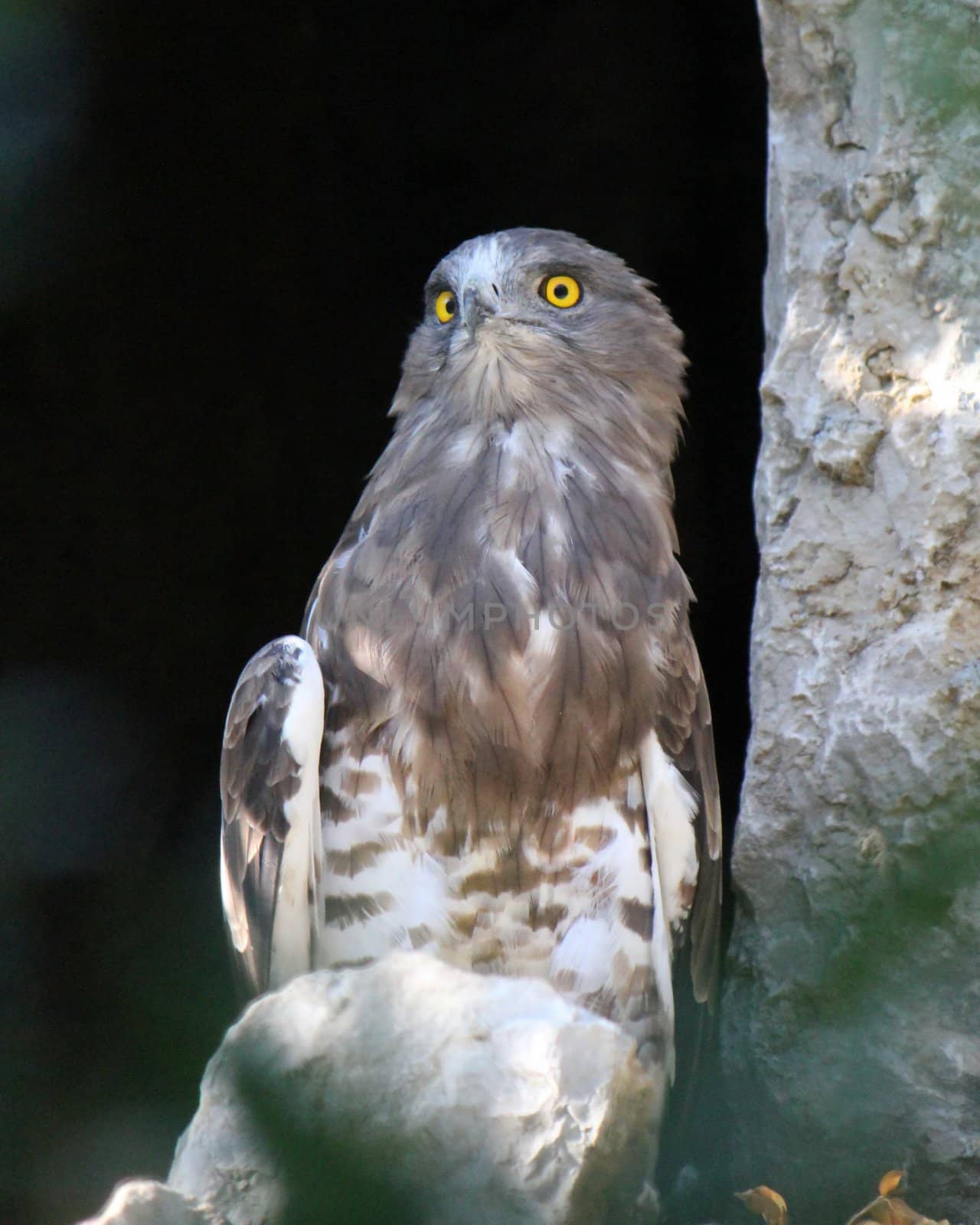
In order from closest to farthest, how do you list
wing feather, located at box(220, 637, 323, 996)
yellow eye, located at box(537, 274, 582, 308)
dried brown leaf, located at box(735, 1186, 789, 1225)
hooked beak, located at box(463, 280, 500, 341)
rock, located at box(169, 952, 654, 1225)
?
rock, located at box(169, 952, 654, 1225)
dried brown leaf, located at box(735, 1186, 789, 1225)
wing feather, located at box(220, 637, 323, 996)
hooked beak, located at box(463, 280, 500, 341)
yellow eye, located at box(537, 274, 582, 308)

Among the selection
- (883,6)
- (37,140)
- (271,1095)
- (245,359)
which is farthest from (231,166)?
(271,1095)

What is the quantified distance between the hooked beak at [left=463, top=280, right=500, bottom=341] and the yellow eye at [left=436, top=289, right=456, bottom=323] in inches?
7.4

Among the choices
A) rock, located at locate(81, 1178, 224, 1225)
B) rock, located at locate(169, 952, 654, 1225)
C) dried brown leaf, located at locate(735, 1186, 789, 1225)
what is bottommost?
dried brown leaf, located at locate(735, 1186, 789, 1225)

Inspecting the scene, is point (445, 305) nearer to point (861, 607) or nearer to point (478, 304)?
point (478, 304)

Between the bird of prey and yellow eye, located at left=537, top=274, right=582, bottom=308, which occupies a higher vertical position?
yellow eye, located at left=537, top=274, right=582, bottom=308

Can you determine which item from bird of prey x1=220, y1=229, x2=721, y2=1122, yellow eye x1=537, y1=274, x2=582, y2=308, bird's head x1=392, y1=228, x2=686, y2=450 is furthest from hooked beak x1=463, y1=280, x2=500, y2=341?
bird of prey x1=220, y1=229, x2=721, y2=1122

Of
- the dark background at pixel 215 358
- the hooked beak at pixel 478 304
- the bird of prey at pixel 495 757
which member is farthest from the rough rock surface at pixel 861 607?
the dark background at pixel 215 358

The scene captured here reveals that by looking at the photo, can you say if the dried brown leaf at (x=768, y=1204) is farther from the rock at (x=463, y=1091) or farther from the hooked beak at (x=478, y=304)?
the hooked beak at (x=478, y=304)

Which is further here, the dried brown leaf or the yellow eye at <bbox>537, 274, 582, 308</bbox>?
the yellow eye at <bbox>537, 274, 582, 308</bbox>

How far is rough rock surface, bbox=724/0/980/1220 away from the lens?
8.33 feet

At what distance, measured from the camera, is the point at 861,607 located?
2.75 metres

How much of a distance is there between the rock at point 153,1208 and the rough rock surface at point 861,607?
1059 millimetres

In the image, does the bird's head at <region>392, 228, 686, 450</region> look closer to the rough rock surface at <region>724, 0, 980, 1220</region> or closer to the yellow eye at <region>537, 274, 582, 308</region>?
the yellow eye at <region>537, 274, 582, 308</region>

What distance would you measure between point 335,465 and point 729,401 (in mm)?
1463
